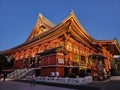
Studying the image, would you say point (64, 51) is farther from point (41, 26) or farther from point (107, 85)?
point (41, 26)

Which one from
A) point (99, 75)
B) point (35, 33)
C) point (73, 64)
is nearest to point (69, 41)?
point (73, 64)

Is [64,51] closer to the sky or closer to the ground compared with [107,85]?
closer to the sky

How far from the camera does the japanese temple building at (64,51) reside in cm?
1670

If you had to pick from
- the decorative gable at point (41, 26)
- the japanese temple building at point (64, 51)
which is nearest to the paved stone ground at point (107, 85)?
the japanese temple building at point (64, 51)

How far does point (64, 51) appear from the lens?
1723 cm

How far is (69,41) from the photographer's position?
20.3 m

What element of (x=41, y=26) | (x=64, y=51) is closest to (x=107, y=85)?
(x=64, y=51)

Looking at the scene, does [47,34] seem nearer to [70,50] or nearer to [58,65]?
[70,50]

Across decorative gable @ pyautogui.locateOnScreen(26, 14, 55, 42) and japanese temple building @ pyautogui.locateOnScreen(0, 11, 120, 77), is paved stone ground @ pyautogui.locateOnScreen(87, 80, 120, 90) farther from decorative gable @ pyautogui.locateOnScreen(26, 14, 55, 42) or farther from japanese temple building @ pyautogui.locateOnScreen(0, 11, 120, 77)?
decorative gable @ pyautogui.locateOnScreen(26, 14, 55, 42)

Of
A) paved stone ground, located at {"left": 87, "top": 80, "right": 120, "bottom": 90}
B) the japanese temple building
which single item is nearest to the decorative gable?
the japanese temple building

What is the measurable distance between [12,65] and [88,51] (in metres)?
15.6

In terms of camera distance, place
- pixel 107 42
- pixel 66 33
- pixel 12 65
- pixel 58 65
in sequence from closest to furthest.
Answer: pixel 58 65 → pixel 66 33 → pixel 107 42 → pixel 12 65

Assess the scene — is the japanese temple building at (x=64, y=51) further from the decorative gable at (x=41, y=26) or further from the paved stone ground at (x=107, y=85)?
the paved stone ground at (x=107, y=85)

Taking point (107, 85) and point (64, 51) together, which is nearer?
point (107, 85)
